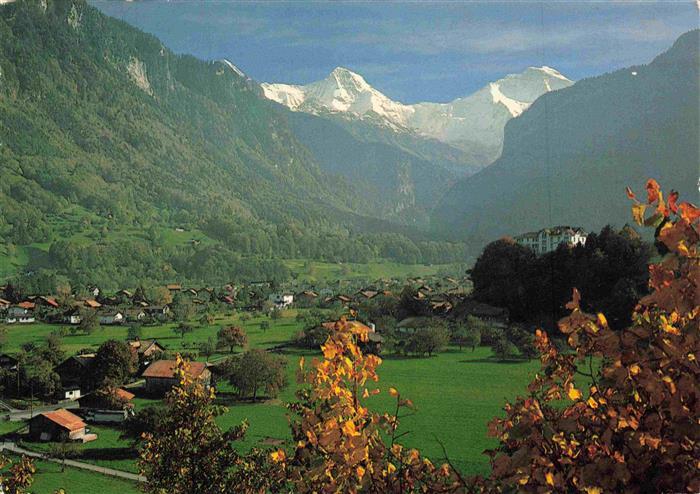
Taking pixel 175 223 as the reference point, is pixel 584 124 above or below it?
above

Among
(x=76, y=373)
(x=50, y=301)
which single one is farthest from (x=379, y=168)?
(x=76, y=373)

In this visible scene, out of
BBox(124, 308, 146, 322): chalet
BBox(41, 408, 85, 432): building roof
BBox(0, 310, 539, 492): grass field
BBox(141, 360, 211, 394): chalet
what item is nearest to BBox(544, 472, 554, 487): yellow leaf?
BBox(0, 310, 539, 492): grass field

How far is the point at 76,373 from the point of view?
2364 centimetres

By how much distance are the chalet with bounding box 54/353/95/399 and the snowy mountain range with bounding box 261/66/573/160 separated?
58.6 metres

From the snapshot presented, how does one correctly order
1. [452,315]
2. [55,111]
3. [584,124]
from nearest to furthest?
[452,315] → [584,124] → [55,111]

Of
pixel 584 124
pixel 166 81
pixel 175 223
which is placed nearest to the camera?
pixel 175 223

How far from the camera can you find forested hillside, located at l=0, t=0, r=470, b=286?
238 ft

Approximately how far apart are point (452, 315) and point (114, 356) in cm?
1662

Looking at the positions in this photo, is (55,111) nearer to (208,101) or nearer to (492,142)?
(208,101)

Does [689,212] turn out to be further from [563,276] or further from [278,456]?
[563,276]

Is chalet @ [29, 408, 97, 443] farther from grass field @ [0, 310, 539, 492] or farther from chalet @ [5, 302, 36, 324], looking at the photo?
chalet @ [5, 302, 36, 324]

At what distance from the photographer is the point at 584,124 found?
336 feet

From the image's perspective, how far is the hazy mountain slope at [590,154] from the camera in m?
76.2

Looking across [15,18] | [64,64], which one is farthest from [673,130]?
[15,18]
